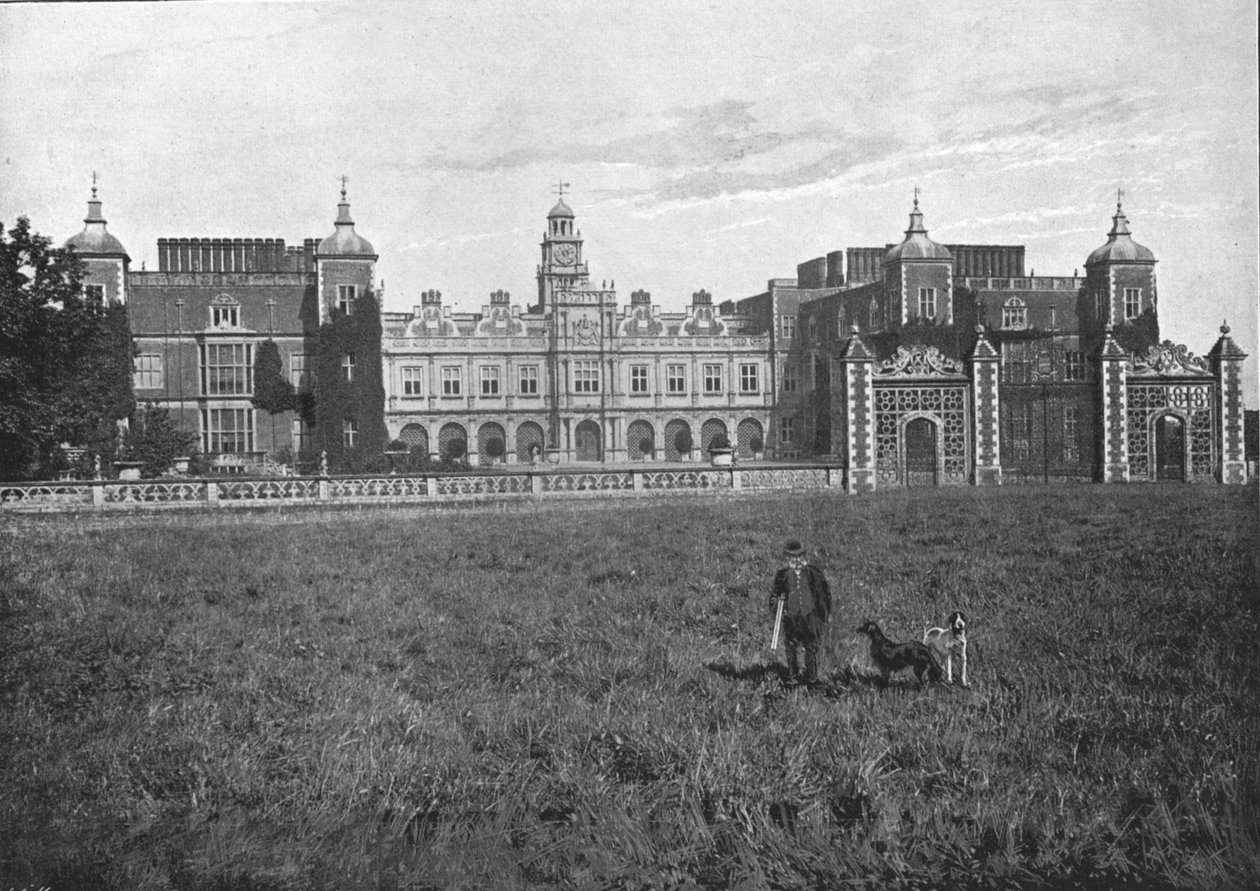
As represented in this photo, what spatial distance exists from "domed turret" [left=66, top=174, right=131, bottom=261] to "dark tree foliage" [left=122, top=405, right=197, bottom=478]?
5.32 m

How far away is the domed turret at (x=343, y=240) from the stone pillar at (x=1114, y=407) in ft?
43.7

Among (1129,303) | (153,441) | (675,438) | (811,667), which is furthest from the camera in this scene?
(1129,303)

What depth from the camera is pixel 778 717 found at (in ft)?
20.5

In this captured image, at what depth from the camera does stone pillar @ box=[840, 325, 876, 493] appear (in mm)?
17547

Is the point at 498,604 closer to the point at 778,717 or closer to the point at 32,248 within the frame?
the point at 778,717

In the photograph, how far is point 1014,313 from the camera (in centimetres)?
4322

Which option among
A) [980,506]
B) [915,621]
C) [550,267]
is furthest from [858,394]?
[915,621]

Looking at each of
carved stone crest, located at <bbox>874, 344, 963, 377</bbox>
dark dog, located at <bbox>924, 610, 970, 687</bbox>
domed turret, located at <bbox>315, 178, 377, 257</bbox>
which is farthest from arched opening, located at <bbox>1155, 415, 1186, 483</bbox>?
domed turret, located at <bbox>315, 178, 377, 257</bbox>

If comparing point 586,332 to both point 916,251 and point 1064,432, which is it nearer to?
point 1064,432

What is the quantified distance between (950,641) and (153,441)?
14.9 metres

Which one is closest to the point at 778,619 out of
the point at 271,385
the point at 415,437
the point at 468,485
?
the point at 468,485

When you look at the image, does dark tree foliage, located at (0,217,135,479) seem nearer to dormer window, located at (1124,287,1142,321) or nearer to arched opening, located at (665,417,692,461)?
arched opening, located at (665,417,692,461)

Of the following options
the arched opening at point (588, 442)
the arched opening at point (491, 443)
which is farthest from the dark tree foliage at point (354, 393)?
the arched opening at point (588, 442)

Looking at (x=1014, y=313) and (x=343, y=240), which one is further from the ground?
(x=1014, y=313)
